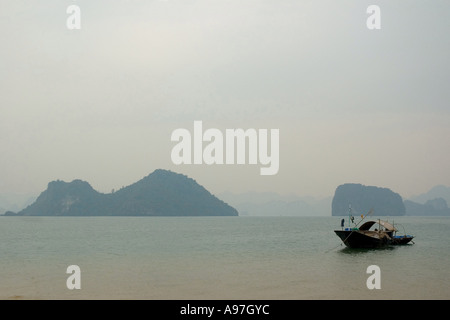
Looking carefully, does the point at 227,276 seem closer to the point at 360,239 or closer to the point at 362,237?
the point at 362,237

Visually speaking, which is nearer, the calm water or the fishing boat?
the calm water

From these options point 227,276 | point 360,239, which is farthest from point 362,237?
point 227,276

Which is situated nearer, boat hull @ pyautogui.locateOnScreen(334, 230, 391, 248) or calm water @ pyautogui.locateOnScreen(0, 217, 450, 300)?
calm water @ pyautogui.locateOnScreen(0, 217, 450, 300)

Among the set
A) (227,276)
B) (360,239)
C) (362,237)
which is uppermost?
(227,276)

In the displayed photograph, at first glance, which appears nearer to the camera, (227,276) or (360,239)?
(227,276)

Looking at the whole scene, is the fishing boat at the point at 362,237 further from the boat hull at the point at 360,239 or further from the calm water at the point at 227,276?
the calm water at the point at 227,276

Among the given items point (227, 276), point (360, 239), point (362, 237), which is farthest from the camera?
point (360, 239)

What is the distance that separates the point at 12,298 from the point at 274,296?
45.3ft

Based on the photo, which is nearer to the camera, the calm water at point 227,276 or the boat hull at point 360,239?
the calm water at point 227,276

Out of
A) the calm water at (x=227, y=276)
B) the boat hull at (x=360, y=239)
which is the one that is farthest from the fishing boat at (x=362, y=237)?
the calm water at (x=227, y=276)

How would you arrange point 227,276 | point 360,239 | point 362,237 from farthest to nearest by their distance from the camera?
1. point 360,239
2. point 362,237
3. point 227,276

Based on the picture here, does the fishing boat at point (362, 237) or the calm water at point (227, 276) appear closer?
the calm water at point (227, 276)

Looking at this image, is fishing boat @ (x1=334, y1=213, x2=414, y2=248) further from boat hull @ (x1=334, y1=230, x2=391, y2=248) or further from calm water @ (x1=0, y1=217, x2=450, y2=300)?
calm water @ (x1=0, y1=217, x2=450, y2=300)

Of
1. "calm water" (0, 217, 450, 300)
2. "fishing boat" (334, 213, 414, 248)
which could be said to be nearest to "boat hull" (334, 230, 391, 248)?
"fishing boat" (334, 213, 414, 248)
